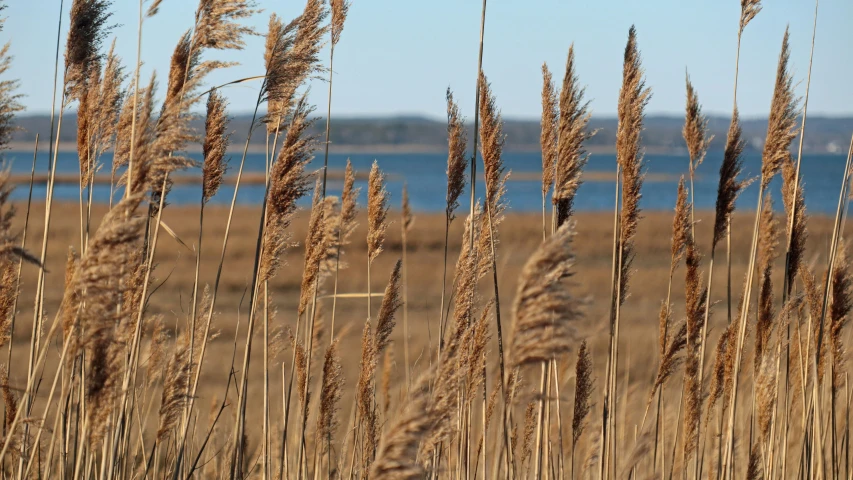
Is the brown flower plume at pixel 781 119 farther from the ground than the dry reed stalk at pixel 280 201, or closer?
farther from the ground

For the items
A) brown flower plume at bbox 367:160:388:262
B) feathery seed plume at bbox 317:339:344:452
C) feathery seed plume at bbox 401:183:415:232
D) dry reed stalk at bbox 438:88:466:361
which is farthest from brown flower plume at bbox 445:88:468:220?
feathery seed plume at bbox 401:183:415:232

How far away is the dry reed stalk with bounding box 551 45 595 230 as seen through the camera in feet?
8.39

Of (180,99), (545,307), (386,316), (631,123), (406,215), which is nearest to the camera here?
(545,307)

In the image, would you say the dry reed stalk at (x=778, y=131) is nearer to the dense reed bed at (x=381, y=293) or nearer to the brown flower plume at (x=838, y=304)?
the dense reed bed at (x=381, y=293)

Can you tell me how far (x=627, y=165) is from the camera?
2643mm

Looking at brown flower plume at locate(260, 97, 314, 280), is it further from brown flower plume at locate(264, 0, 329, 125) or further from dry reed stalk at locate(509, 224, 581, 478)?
dry reed stalk at locate(509, 224, 581, 478)

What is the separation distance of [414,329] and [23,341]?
17.0 feet

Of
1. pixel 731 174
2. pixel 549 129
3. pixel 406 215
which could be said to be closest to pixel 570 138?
pixel 549 129

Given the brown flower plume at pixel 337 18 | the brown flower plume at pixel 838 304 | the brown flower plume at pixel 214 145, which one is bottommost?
the brown flower plume at pixel 838 304

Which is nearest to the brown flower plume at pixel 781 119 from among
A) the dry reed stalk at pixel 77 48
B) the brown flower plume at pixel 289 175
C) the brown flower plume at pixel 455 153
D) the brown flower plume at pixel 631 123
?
the brown flower plume at pixel 631 123

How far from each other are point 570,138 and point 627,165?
245 mm

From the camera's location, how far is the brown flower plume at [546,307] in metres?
1.68

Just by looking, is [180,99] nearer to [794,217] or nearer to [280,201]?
[280,201]

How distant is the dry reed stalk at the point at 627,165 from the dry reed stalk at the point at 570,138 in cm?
14
